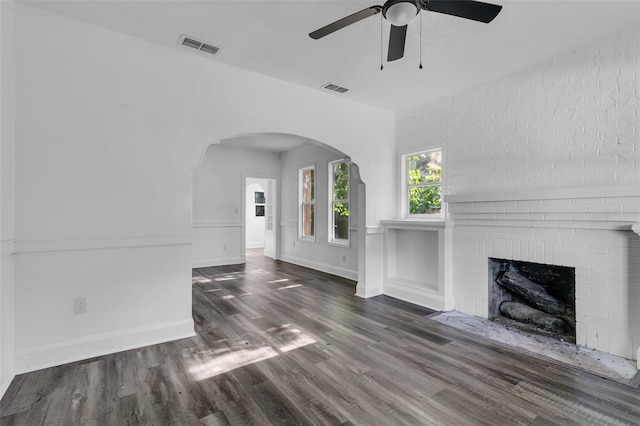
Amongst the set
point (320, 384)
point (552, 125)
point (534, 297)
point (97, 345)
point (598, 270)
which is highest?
point (552, 125)

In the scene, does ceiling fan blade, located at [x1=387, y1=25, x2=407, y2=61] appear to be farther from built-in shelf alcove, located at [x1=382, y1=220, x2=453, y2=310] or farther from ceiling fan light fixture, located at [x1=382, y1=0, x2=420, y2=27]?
built-in shelf alcove, located at [x1=382, y1=220, x2=453, y2=310]

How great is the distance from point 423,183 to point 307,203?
3.27 meters

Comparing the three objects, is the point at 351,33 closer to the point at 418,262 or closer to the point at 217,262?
the point at 418,262

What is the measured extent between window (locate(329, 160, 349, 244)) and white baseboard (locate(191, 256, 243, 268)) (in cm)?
241

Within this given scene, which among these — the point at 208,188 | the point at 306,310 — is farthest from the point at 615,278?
the point at 208,188

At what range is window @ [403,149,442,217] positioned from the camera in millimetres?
4535

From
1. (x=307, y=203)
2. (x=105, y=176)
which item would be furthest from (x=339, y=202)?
(x=105, y=176)

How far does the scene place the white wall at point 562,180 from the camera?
281 centimetres

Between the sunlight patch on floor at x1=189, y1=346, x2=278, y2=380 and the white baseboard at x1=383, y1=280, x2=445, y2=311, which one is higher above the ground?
the white baseboard at x1=383, y1=280, x2=445, y2=311

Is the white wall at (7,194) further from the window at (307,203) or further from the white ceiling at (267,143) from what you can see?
the window at (307,203)

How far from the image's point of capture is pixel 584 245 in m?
3.05

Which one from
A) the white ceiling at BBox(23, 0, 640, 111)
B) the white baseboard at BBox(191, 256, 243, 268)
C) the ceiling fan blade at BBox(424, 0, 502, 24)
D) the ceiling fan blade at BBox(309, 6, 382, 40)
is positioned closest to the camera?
the ceiling fan blade at BBox(424, 0, 502, 24)

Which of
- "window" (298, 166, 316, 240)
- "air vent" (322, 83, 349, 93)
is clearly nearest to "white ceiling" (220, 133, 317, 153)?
"window" (298, 166, 316, 240)

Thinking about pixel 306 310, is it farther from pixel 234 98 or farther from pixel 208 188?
pixel 208 188
